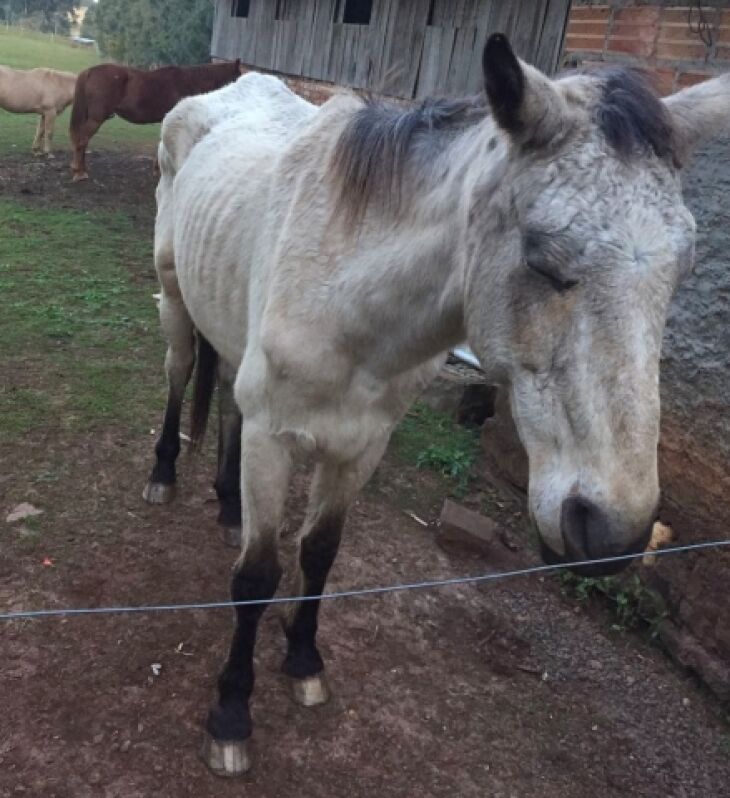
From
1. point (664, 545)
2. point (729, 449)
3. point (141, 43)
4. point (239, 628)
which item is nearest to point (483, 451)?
point (664, 545)

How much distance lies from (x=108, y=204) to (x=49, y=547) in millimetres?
7353

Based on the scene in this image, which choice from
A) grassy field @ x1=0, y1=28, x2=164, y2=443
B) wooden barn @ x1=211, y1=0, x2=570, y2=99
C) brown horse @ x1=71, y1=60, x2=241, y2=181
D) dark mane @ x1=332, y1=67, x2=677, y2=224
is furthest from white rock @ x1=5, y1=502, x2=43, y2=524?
brown horse @ x1=71, y1=60, x2=241, y2=181

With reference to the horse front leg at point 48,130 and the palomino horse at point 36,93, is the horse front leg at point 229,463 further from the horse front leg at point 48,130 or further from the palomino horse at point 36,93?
the palomino horse at point 36,93

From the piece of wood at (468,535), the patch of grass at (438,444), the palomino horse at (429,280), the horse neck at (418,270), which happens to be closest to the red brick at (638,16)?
the palomino horse at (429,280)

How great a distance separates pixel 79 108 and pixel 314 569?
1042cm

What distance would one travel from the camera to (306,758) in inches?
97.9

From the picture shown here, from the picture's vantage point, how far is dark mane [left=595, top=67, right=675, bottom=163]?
1.43m

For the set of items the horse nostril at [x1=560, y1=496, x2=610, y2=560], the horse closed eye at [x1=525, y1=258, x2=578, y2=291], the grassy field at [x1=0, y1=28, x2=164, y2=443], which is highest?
the horse closed eye at [x1=525, y1=258, x2=578, y2=291]

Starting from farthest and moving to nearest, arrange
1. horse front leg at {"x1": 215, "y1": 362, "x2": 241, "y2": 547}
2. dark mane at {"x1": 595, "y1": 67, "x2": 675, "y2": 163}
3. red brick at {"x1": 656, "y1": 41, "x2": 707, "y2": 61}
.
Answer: horse front leg at {"x1": 215, "y1": 362, "x2": 241, "y2": 547}
red brick at {"x1": 656, "y1": 41, "x2": 707, "y2": 61}
dark mane at {"x1": 595, "y1": 67, "x2": 675, "y2": 163}

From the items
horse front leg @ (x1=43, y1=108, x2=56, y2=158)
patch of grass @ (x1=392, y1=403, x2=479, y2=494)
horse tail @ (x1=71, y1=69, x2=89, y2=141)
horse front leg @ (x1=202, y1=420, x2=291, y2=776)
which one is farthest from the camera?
horse front leg @ (x1=43, y1=108, x2=56, y2=158)

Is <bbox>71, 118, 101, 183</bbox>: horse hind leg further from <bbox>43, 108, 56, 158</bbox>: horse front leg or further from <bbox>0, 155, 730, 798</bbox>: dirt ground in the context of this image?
<bbox>0, 155, 730, 798</bbox>: dirt ground

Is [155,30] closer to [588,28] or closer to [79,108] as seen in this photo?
[79,108]

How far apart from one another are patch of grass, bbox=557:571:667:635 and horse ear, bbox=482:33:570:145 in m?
2.38

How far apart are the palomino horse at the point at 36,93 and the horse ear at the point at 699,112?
1224 cm
